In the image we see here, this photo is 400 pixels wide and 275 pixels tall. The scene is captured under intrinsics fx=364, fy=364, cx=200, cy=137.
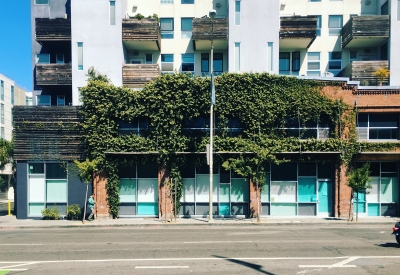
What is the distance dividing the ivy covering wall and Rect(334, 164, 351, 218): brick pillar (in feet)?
2.34

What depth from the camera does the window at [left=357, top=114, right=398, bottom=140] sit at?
75.1 ft

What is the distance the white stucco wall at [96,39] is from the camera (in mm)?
26812

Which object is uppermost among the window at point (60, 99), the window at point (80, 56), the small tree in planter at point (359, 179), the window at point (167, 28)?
the window at point (167, 28)

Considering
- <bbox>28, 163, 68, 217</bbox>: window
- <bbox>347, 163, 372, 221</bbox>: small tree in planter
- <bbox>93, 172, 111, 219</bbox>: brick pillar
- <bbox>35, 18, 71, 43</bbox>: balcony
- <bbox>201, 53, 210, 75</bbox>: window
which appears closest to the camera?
<bbox>347, 163, 372, 221</bbox>: small tree in planter

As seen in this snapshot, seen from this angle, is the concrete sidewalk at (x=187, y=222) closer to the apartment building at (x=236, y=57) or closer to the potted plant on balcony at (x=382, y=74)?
the apartment building at (x=236, y=57)

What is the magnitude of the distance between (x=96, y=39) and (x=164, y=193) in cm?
1285

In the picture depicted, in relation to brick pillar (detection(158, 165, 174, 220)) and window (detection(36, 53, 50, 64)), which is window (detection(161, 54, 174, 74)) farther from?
brick pillar (detection(158, 165, 174, 220))

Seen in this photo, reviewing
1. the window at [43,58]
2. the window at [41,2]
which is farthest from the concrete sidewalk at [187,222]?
the window at [41,2]

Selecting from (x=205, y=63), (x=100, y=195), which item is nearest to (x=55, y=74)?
(x=100, y=195)

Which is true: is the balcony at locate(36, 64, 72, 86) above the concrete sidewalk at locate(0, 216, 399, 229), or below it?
above

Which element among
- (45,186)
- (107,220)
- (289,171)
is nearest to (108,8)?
(45,186)

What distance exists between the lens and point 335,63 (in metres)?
30.3

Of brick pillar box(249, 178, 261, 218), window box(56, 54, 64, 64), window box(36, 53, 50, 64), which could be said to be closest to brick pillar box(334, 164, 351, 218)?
brick pillar box(249, 178, 261, 218)

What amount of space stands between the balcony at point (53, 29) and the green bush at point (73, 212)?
13148 mm
